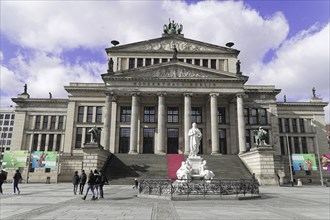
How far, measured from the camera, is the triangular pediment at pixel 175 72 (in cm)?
4609

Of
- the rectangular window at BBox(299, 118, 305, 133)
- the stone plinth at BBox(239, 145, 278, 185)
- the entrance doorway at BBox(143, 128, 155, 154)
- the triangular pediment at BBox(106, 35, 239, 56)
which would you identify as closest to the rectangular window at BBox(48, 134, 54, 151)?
the entrance doorway at BBox(143, 128, 155, 154)

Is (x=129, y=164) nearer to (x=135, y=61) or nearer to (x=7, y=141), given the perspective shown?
(x=135, y=61)

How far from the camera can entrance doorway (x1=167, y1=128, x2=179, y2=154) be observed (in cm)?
4981

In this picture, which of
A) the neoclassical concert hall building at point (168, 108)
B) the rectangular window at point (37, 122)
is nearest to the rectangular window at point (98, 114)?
the neoclassical concert hall building at point (168, 108)

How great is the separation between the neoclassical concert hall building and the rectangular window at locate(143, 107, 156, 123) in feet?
0.64

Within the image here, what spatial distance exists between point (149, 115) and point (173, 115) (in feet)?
15.3

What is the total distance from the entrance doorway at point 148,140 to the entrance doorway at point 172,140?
3017 mm

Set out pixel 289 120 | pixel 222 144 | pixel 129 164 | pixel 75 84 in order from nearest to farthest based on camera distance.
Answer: pixel 129 164 → pixel 222 144 → pixel 75 84 → pixel 289 120

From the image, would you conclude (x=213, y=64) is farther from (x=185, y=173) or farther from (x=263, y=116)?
(x=185, y=173)

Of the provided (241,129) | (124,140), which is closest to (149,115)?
(124,140)

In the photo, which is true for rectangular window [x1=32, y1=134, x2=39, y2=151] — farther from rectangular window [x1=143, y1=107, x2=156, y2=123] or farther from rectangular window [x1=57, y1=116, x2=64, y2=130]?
rectangular window [x1=143, y1=107, x2=156, y2=123]

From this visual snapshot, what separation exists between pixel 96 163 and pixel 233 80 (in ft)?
86.8

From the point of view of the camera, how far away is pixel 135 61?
53031 millimetres

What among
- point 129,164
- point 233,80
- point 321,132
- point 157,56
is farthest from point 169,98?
point 321,132
